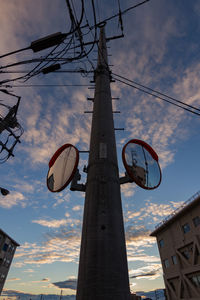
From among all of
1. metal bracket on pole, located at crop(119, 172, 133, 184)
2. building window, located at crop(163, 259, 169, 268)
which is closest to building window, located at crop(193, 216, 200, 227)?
building window, located at crop(163, 259, 169, 268)

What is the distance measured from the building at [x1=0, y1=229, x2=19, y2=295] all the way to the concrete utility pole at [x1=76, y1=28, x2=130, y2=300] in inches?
2035

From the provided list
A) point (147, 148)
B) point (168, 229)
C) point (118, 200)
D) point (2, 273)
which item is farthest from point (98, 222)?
point (2, 273)

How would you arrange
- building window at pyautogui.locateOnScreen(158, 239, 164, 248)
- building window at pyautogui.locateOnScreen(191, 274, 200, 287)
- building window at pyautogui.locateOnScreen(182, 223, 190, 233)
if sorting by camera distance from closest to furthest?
building window at pyautogui.locateOnScreen(191, 274, 200, 287) → building window at pyautogui.locateOnScreen(182, 223, 190, 233) → building window at pyautogui.locateOnScreen(158, 239, 164, 248)

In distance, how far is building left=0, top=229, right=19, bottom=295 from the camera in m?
48.1

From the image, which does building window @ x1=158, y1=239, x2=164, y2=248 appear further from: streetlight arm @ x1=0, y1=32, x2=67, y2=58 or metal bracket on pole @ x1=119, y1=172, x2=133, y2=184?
streetlight arm @ x1=0, y1=32, x2=67, y2=58

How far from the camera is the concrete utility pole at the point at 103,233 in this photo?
4512 mm

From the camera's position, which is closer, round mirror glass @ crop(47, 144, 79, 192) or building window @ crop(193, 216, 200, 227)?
round mirror glass @ crop(47, 144, 79, 192)

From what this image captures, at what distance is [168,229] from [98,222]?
36.8 meters

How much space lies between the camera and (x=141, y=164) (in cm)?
811

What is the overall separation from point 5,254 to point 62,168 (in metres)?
56.3

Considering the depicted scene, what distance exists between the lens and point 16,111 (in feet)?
62.6

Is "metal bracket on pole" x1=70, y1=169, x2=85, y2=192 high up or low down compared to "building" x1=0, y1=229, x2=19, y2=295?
down

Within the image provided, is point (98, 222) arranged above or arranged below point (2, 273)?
below

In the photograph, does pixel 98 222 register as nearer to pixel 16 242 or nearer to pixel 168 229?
pixel 168 229
